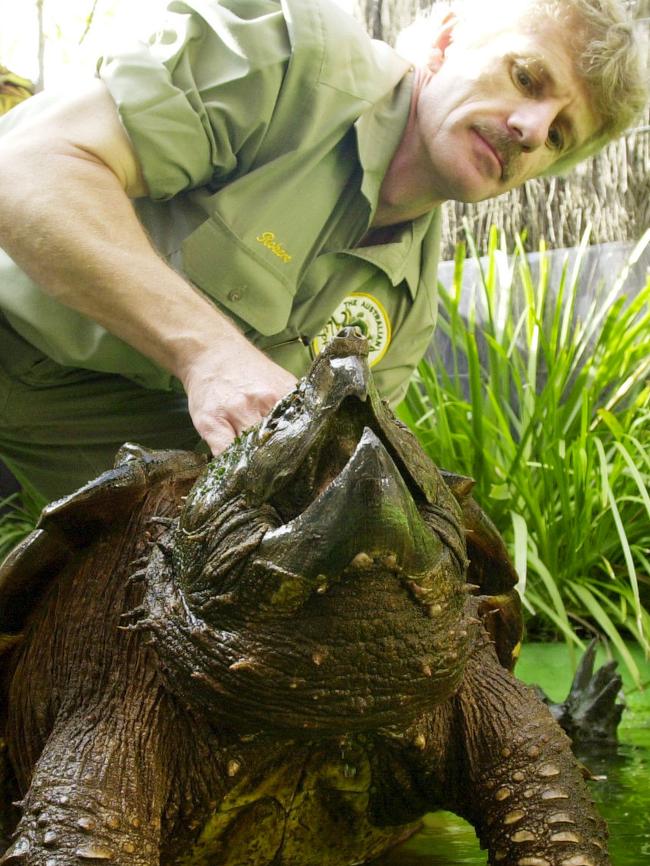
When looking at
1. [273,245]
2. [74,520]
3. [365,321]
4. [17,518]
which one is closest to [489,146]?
[365,321]

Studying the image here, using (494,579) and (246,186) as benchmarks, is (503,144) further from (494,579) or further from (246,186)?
(494,579)

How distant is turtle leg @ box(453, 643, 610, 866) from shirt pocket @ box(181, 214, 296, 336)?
4.12ft

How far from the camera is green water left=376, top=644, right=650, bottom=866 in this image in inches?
81.6

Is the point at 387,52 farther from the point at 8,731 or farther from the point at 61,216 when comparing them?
the point at 8,731

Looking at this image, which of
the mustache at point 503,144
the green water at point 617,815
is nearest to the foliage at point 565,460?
the green water at point 617,815

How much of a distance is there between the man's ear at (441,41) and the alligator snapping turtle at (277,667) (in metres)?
1.71

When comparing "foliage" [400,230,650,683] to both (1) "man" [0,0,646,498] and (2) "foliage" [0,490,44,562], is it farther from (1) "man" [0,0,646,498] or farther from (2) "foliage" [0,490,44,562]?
(2) "foliage" [0,490,44,562]

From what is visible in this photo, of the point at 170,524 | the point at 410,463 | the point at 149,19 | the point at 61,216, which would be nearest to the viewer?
the point at 410,463

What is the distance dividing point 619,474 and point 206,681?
11.7ft

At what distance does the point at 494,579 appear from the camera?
2.15 meters

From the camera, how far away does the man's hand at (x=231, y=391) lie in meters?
1.77

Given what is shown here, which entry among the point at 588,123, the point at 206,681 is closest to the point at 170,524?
the point at 206,681

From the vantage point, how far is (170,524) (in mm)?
1725

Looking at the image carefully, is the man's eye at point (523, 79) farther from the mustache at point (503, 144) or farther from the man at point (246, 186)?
the mustache at point (503, 144)
